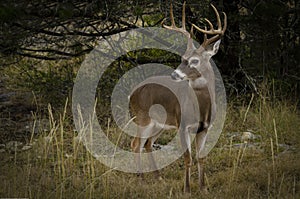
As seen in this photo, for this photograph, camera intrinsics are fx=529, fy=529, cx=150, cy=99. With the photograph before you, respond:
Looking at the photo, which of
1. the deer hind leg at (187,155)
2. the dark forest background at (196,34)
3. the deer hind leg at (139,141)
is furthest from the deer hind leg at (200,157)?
the dark forest background at (196,34)

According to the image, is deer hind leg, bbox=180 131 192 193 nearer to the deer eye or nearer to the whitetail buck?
the whitetail buck

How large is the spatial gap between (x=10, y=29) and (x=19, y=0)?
82 centimetres

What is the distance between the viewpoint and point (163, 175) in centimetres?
560

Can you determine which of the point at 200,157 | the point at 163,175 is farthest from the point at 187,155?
the point at 163,175

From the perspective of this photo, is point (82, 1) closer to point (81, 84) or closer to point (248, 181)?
point (81, 84)

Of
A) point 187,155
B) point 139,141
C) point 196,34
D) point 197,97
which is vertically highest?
point 196,34

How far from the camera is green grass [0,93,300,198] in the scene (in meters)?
4.74

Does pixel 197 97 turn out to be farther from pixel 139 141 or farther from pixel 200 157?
pixel 139 141

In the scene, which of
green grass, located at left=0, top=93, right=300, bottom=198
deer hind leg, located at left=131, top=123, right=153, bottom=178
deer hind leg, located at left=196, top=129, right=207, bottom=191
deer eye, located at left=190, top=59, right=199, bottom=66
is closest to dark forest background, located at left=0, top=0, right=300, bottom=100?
green grass, located at left=0, top=93, right=300, bottom=198

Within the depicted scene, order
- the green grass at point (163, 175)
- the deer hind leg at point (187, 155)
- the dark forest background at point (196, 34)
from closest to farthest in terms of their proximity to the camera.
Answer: the green grass at point (163, 175) → the deer hind leg at point (187, 155) → the dark forest background at point (196, 34)

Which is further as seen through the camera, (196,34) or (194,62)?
(196,34)

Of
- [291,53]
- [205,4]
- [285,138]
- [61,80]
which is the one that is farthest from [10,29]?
[291,53]

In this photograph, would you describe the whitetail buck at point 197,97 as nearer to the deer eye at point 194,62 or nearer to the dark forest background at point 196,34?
the deer eye at point 194,62

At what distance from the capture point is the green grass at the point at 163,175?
4742 millimetres
